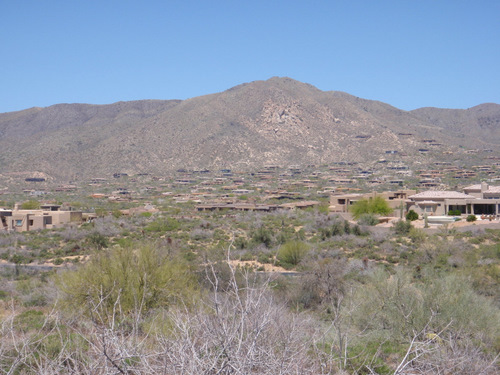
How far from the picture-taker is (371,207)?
163 ft

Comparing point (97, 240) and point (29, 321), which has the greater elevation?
point (29, 321)

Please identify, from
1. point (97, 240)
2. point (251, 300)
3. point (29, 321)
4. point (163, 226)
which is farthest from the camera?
point (163, 226)

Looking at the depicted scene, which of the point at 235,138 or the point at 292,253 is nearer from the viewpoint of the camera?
the point at 292,253

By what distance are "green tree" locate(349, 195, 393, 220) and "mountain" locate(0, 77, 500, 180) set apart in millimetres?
70605

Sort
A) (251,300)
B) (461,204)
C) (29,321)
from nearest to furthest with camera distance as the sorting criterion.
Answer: (251,300), (29,321), (461,204)

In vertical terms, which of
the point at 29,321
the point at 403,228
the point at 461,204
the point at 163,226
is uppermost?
the point at 461,204

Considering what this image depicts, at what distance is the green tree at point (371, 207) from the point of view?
49.6 m

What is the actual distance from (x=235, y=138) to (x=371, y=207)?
257ft

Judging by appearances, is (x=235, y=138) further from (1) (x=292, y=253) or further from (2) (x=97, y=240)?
(1) (x=292, y=253)

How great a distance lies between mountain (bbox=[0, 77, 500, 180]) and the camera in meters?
121

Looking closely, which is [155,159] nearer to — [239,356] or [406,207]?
[406,207]

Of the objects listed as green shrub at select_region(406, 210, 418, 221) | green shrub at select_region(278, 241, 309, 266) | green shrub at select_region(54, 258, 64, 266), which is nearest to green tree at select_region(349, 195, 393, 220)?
green shrub at select_region(406, 210, 418, 221)

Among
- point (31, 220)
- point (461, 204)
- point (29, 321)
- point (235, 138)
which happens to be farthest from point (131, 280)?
point (235, 138)

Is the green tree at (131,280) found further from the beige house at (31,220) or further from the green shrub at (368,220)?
the beige house at (31,220)
